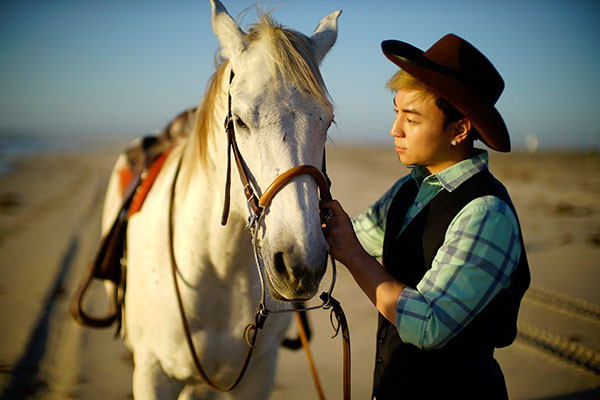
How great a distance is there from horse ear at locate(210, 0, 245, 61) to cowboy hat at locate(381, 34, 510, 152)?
21.5 inches

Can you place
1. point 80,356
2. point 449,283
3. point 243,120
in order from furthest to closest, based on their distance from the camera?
point 80,356
point 243,120
point 449,283

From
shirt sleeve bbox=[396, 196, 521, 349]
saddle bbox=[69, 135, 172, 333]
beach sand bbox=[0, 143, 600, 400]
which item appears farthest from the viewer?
beach sand bbox=[0, 143, 600, 400]

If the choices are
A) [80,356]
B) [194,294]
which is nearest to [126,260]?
[194,294]

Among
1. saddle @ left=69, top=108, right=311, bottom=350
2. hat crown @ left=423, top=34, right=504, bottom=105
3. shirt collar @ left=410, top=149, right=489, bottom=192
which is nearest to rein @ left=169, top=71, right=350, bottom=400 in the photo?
shirt collar @ left=410, top=149, right=489, bottom=192

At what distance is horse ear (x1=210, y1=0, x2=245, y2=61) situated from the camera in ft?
4.06

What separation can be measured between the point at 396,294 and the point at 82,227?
27.0 ft

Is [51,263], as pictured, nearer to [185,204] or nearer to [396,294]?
[185,204]

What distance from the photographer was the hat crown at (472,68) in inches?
41.3

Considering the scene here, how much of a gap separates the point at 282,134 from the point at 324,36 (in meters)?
0.66

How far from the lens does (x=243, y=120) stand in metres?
1.12

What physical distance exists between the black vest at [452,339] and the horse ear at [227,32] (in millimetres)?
879

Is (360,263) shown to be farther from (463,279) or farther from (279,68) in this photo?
(279,68)

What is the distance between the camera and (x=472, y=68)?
106cm

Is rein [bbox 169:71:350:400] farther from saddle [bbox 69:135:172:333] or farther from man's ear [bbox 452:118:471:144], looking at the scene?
saddle [bbox 69:135:172:333]
